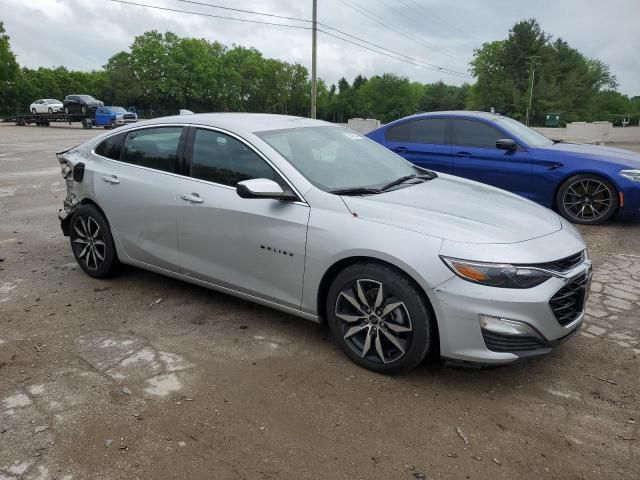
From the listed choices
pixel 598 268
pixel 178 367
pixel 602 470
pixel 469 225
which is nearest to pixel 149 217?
Result: pixel 178 367

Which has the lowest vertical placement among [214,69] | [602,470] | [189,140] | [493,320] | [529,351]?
[602,470]

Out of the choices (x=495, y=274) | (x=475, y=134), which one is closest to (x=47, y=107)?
(x=475, y=134)

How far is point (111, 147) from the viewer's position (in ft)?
15.2

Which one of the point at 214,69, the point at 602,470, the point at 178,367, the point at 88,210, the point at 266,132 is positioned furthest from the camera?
the point at 214,69

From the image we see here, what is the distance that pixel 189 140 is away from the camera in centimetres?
403

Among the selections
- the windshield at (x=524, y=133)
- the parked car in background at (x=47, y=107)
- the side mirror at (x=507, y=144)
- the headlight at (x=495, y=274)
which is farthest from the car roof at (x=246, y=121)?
the parked car in background at (x=47, y=107)

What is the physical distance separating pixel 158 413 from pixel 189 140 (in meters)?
2.13

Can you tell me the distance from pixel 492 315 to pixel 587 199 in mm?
5060

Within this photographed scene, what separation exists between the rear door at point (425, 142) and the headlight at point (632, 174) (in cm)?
226

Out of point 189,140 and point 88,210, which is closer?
point 189,140

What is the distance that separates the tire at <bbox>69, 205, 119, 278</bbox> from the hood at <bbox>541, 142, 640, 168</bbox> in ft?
19.0

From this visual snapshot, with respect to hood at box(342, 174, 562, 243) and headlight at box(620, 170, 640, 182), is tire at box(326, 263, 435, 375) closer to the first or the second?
hood at box(342, 174, 562, 243)

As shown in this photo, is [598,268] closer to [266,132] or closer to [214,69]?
[266,132]

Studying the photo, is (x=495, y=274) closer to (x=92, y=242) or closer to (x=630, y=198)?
(x=92, y=242)
